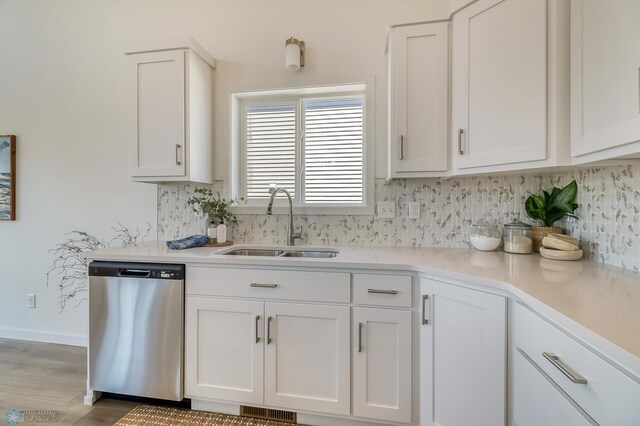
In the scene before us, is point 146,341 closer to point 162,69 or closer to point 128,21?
point 162,69

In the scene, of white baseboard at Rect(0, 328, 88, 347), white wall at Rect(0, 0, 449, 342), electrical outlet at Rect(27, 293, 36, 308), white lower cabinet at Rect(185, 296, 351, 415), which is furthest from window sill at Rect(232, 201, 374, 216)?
electrical outlet at Rect(27, 293, 36, 308)

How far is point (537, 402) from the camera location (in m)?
0.93

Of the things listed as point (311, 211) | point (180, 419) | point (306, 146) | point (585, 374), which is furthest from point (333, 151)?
point (180, 419)

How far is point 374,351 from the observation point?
1.48 metres

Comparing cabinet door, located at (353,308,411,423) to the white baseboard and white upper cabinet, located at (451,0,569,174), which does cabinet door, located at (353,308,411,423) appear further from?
the white baseboard

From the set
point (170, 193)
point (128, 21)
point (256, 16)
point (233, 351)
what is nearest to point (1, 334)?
point (170, 193)

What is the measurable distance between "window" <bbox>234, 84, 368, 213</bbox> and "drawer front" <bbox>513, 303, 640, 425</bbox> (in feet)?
4.33

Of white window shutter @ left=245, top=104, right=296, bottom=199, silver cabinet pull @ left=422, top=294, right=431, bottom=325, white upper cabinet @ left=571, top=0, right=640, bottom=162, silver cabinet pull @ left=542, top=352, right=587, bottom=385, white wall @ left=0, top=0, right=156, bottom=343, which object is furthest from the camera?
white wall @ left=0, top=0, right=156, bottom=343

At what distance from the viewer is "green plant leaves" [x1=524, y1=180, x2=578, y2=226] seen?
5.21 feet

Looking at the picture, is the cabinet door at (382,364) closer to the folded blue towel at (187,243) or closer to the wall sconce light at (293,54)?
the folded blue towel at (187,243)

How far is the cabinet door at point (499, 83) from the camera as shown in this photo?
1.35 m

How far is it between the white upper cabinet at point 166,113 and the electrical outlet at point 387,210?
1351 mm

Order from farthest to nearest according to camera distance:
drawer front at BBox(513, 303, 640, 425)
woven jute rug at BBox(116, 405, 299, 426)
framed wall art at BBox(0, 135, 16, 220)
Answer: framed wall art at BBox(0, 135, 16, 220) → woven jute rug at BBox(116, 405, 299, 426) → drawer front at BBox(513, 303, 640, 425)

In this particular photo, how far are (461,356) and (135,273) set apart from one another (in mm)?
1770
